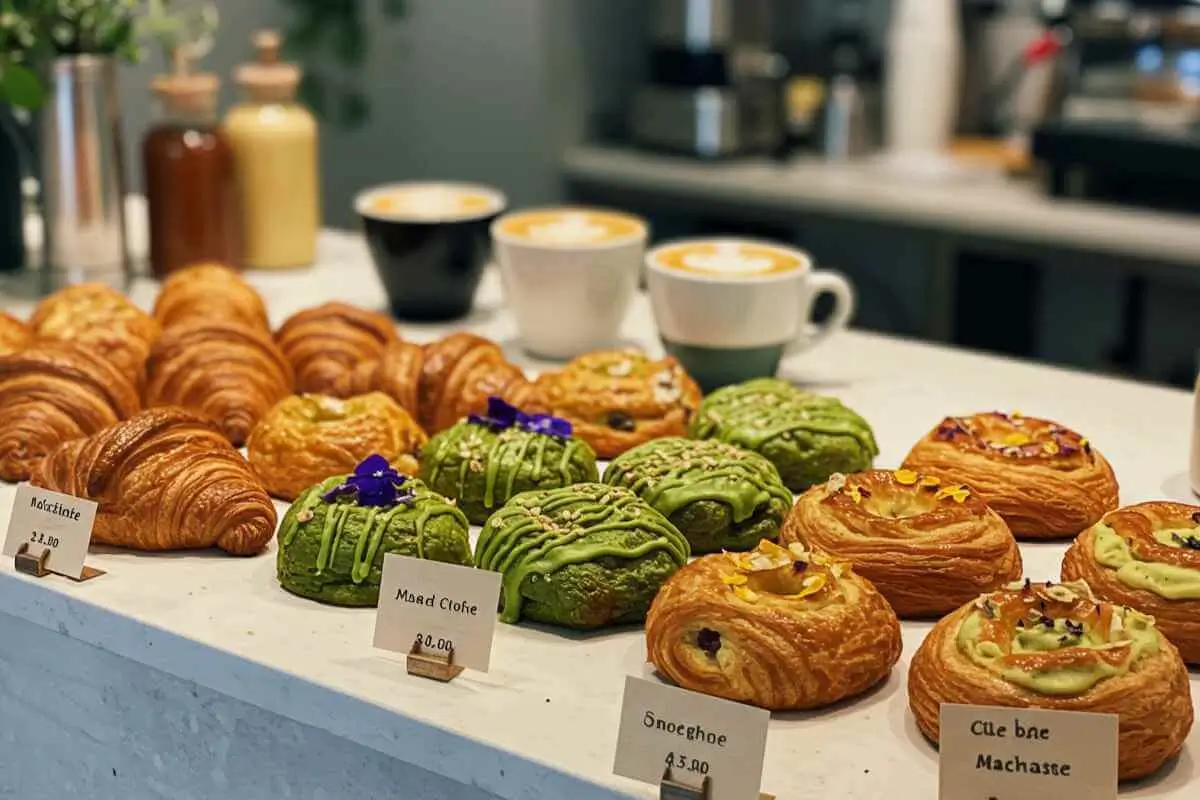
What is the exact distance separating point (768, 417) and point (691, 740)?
1.81ft

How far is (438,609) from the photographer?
1.14m

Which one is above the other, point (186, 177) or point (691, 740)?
point (186, 177)

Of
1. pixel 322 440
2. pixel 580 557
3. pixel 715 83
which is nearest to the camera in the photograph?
pixel 580 557

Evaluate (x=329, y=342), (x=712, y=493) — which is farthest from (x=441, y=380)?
(x=712, y=493)

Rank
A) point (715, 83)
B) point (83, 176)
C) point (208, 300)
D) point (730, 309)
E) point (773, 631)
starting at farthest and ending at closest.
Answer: point (715, 83) < point (83, 176) < point (208, 300) < point (730, 309) < point (773, 631)

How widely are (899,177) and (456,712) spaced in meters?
2.41

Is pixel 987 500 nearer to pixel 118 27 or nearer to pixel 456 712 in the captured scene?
pixel 456 712

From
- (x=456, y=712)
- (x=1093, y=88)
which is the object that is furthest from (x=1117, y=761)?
(x=1093, y=88)

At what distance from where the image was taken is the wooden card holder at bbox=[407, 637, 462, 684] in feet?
3.69

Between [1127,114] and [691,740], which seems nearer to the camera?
[691,740]

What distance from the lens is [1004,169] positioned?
10.8 ft

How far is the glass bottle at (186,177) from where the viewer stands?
2.20 meters

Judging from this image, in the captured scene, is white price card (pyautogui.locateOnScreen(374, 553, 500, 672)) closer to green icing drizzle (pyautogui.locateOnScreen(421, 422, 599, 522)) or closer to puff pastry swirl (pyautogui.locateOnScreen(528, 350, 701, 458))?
green icing drizzle (pyautogui.locateOnScreen(421, 422, 599, 522))

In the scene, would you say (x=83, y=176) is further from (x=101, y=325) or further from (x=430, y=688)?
(x=430, y=688)
